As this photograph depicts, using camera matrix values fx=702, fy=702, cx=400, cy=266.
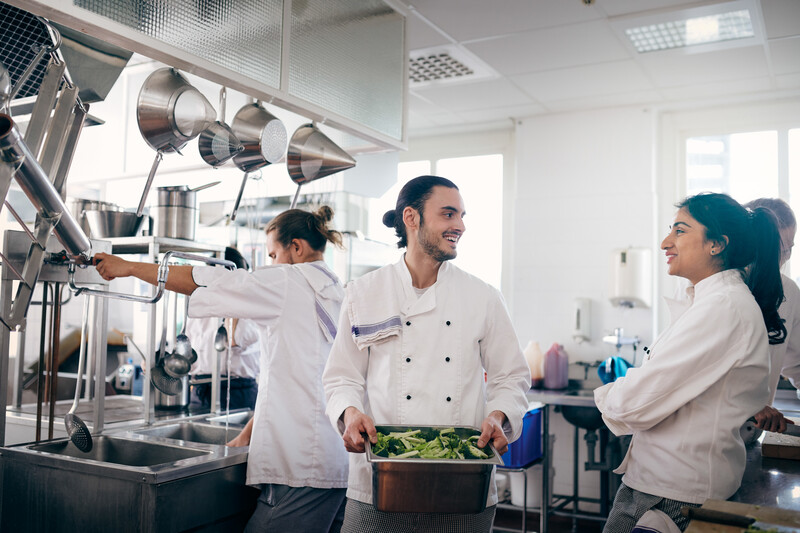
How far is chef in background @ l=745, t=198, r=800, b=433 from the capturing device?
2.14 meters

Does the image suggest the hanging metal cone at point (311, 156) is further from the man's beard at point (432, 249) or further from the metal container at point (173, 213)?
the man's beard at point (432, 249)

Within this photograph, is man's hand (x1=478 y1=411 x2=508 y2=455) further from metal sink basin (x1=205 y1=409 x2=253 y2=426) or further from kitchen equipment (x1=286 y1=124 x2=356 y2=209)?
metal sink basin (x1=205 y1=409 x2=253 y2=426)

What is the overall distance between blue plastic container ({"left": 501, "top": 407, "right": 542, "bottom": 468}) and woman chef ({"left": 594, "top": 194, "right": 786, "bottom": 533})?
6.74ft

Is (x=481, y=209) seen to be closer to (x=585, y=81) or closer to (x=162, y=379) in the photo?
(x=585, y=81)

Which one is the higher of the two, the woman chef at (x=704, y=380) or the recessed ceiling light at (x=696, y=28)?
the recessed ceiling light at (x=696, y=28)

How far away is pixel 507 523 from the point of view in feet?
15.3

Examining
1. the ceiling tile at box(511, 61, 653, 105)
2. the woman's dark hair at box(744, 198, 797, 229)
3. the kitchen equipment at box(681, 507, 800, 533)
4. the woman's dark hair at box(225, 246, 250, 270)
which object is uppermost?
the ceiling tile at box(511, 61, 653, 105)

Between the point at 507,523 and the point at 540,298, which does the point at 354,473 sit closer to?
the point at 507,523

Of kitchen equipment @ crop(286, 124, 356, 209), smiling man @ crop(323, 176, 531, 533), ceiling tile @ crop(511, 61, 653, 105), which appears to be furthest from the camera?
ceiling tile @ crop(511, 61, 653, 105)

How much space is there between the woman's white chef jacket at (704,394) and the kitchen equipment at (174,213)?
184 cm

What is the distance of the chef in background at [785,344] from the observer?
7.04ft

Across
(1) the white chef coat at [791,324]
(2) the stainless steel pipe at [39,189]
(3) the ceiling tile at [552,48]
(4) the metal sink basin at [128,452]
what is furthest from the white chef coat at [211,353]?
(1) the white chef coat at [791,324]

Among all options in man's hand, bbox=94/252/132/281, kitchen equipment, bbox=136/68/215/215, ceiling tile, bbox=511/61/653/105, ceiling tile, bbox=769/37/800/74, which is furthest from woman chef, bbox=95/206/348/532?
ceiling tile, bbox=769/37/800/74

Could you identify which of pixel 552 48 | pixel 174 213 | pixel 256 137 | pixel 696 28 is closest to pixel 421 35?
pixel 552 48
